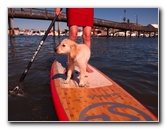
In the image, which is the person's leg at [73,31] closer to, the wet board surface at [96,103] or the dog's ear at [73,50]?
the dog's ear at [73,50]

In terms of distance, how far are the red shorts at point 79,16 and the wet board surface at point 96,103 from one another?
1.35m

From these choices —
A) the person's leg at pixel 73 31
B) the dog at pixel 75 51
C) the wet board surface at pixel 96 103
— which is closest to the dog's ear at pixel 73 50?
the dog at pixel 75 51

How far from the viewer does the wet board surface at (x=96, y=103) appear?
263 cm

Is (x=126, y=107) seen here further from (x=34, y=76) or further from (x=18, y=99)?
(x=34, y=76)

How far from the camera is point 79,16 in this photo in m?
4.23

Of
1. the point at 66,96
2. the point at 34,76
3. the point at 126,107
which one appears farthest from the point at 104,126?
the point at 34,76

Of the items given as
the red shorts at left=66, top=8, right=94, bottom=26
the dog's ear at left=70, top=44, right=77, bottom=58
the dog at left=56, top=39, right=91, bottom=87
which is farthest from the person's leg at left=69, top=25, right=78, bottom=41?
the dog's ear at left=70, top=44, right=77, bottom=58

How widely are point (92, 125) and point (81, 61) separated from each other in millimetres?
1304

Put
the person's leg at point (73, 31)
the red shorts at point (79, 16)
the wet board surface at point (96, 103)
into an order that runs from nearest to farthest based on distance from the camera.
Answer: the wet board surface at point (96, 103), the red shorts at point (79, 16), the person's leg at point (73, 31)

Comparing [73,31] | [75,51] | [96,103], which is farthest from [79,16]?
[96,103]

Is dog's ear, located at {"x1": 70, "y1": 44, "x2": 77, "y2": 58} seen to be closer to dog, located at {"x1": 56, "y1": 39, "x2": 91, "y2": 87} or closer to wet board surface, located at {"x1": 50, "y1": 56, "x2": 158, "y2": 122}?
dog, located at {"x1": 56, "y1": 39, "x2": 91, "y2": 87}

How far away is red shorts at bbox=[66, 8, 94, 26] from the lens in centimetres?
411

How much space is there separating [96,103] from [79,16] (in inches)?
84.2

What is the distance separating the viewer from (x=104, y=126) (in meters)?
2.61
